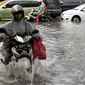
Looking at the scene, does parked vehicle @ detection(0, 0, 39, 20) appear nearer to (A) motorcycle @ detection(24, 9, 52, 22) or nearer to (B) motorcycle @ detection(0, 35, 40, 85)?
(A) motorcycle @ detection(24, 9, 52, 22)

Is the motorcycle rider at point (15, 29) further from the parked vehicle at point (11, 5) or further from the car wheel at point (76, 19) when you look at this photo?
the parked vehicle at point (11, 5)

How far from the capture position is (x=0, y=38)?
7.45m

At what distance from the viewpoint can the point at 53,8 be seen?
1163 inches

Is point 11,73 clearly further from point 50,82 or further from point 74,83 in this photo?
point 74,83

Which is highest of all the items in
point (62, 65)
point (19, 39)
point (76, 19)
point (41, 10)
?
point (19, 39)

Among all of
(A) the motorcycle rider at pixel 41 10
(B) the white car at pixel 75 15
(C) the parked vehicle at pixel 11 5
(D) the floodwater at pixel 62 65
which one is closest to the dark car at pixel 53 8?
(C) the parked vehicle at pixel 11 5

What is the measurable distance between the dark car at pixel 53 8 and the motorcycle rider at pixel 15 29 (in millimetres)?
21592

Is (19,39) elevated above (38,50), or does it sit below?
above

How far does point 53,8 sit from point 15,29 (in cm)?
2199

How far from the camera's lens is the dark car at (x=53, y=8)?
96.3ft

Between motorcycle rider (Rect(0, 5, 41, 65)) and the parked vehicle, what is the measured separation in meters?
21.2

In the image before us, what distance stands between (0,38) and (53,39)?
8.31m

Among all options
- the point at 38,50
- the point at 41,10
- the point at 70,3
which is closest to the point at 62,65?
the point at 38,50

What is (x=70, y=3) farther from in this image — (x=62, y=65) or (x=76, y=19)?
(x=62, y=65)
